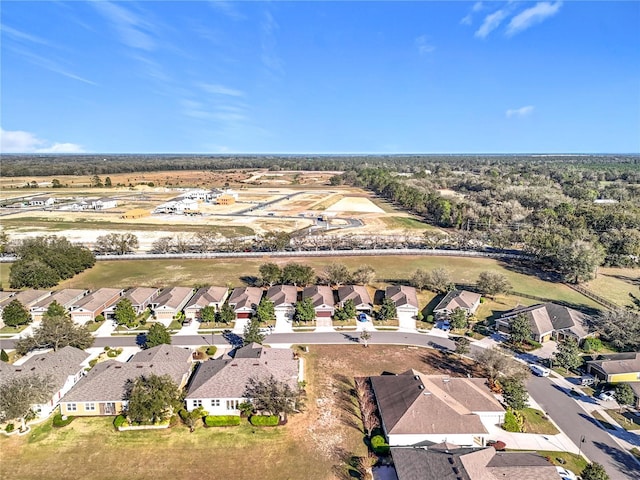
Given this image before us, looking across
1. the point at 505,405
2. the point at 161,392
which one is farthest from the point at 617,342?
the point at 161,392

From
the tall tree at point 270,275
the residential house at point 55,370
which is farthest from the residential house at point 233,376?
the tall tree at point 270,275

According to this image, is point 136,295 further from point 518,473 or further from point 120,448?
point 518,473

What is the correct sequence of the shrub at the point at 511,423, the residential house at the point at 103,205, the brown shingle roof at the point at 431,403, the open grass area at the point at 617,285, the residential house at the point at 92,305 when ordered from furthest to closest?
the residential house at the point at 103,205 → the open grass area at the point at 617,285 → the residential house at the point at 92,305 → the shrub at the point at 511,423 → the brown shingle roof at the point at 431,403

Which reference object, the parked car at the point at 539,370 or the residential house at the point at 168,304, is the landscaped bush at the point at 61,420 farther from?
the parked car at the point at 539,370

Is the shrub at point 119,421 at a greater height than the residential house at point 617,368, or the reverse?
the residential house at point 617,368

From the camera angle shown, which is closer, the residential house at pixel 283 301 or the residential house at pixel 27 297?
the residential house at pixel 283 301

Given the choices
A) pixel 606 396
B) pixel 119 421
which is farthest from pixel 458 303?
pixel 119 421

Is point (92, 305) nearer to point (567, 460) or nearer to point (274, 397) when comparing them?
point (274, 397)
